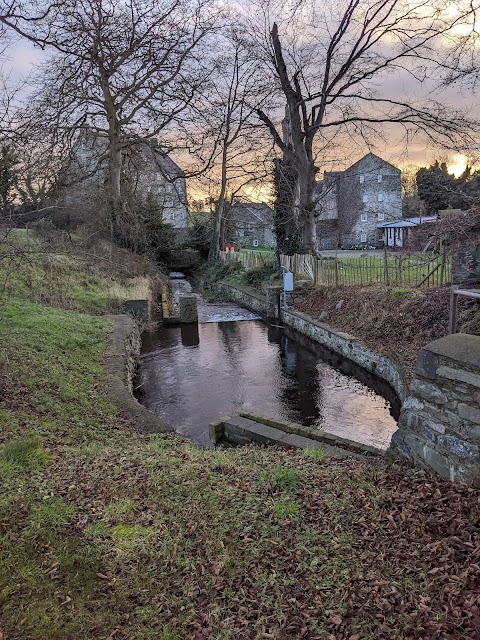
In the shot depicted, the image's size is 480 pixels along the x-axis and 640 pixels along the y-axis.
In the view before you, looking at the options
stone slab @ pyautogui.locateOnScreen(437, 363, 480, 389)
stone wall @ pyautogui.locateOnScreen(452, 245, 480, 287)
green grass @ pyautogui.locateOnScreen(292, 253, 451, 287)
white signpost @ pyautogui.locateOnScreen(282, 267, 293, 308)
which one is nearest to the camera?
stone slab @ pyautogui.locateOnScreen(437, 363, 480, 389)

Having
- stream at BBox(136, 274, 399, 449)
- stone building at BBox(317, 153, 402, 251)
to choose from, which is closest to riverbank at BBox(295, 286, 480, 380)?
stream at BBox(136, 274, 399, 449)

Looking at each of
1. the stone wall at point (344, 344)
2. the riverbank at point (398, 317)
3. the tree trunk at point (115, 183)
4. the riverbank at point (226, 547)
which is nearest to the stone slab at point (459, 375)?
the riverbank at point (226, 547)

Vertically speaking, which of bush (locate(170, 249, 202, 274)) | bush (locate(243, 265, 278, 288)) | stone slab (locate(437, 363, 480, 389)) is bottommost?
stone slab (locate(437, 363, 480, 389))

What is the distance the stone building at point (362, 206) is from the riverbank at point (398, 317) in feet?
108

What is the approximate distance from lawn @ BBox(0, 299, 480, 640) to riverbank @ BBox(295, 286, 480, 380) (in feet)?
17.4

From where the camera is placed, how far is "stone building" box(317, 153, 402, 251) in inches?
1834

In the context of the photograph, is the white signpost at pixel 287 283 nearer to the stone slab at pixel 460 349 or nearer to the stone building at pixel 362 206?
the stone slab at pixel 460 349

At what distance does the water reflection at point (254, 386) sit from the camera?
867cm

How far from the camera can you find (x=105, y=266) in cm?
1917

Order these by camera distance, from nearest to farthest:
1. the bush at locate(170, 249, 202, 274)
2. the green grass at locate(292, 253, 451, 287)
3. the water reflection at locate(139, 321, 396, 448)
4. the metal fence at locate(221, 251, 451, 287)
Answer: the water reflection at locate(139, 321, 396, 448) → the metal fence at locate(221, 251, 451, 287) → the green grass at locate(292, 253, 451, 287) → the bush at locate(170, 249, 202, 274)

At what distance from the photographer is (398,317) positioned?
1171 cm

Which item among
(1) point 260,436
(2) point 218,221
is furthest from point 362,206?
(1) point 260,436

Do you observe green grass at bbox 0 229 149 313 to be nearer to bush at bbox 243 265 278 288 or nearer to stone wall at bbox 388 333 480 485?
bush at bbox 243 265 278 288

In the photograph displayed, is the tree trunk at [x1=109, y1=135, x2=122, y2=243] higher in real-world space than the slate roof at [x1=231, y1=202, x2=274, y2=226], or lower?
lower
